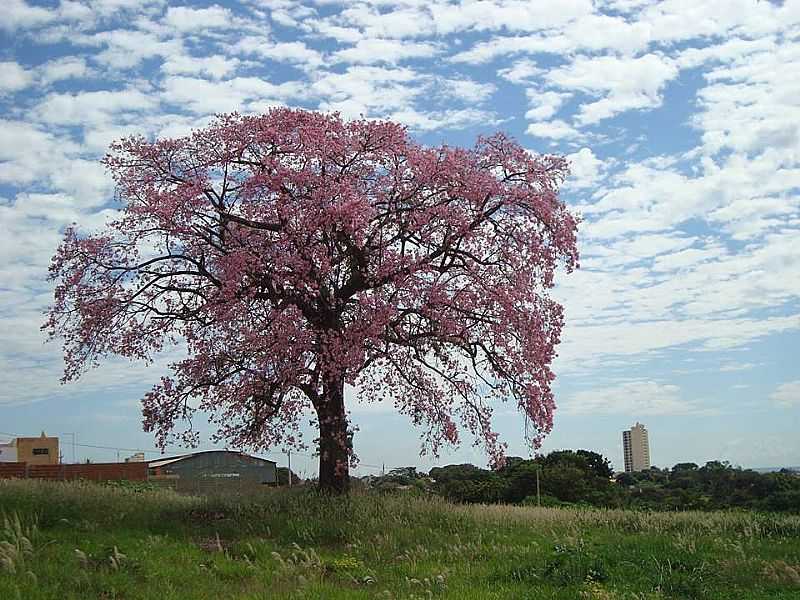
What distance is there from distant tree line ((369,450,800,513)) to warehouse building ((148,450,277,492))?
4.75m

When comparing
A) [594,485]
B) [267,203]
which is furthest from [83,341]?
[594,485]

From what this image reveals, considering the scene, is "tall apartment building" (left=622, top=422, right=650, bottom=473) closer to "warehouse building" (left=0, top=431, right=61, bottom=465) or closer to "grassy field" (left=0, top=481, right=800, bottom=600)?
"grassy field" (left=0, top=481, right=800, bottom=600)

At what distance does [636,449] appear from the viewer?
42.2 meters

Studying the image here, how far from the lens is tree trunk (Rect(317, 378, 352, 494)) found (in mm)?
19125

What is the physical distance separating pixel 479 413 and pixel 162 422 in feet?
21.2

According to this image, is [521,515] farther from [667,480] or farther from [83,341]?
[667,480]

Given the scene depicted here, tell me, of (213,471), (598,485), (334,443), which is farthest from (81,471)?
(598,485)

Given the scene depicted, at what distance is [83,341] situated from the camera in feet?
60.7

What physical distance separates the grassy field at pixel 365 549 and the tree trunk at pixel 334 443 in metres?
0.64

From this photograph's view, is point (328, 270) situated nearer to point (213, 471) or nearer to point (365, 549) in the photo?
point (365, 549)

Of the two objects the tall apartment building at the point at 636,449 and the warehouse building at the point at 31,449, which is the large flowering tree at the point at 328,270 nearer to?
the tall apartment building at the point at 636,449

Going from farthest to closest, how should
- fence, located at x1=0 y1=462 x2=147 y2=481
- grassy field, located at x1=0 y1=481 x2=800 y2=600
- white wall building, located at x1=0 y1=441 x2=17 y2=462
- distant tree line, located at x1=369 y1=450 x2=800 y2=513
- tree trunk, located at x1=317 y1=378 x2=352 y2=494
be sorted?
white wall building, located at x1=0 y1=441 x2=17 y2=462
fence, located at x1=0 y1=462 x2=147 y2=481
distant tree line, located at x1=369 y1=450 x2=800 y2=513
tree trunk, located at x1=317 y1=378 x2=352 y2=494
grassy field, located at x1=0 y1=481 x2=800 y2=600

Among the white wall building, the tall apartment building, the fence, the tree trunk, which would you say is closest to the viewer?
the tree trunk

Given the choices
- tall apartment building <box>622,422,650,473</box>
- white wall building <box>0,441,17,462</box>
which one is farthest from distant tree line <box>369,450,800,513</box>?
→ white wall building <box>0,441,17,462</box>
